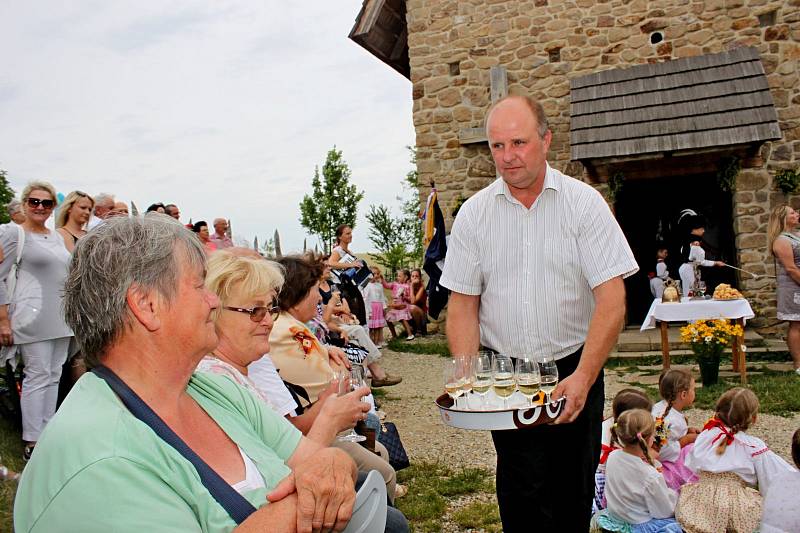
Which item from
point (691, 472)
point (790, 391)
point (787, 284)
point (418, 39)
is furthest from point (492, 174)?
point (691, 472)

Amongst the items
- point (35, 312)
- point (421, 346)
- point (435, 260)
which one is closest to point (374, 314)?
point (421, 346)

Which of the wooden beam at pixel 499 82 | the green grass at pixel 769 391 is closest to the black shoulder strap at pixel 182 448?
the green grass at pixel 769 391

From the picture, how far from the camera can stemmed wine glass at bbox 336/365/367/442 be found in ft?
9.34

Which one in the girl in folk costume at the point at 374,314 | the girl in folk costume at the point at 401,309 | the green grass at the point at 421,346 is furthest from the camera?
the girl in folk costume at the point at 401,309

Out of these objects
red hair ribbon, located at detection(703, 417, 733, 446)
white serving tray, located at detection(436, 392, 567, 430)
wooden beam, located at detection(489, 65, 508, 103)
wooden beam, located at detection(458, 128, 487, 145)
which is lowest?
red hair ribbon, located at detection(703, 417, 733, 446)

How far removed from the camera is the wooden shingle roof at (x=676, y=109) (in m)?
9.01

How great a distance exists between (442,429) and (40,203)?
3816mm

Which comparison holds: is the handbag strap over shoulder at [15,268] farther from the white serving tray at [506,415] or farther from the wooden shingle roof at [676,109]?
the wooden shingle roof at [676,109]

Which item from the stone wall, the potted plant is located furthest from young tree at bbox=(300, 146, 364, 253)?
the potted plant

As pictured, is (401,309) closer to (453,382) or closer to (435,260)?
(435,260)

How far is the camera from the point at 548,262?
2.78 m

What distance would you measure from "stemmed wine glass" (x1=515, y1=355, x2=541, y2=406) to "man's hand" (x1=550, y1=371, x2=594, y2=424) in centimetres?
10

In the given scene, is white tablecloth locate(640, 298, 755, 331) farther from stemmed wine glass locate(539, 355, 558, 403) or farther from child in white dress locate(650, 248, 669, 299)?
stemmed wine glass locate(539, 355, 558, 403)

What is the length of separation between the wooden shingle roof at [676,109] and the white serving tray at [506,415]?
756 cm
